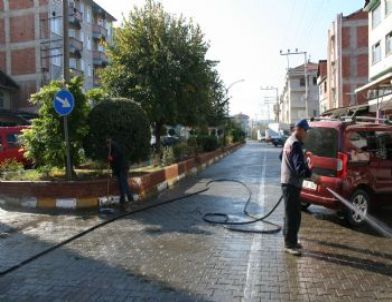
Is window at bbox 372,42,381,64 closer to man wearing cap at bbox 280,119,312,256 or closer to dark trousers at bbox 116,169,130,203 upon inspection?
dark trousers at bbox 116,169,130,203

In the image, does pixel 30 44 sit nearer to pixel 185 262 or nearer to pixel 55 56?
pixel 55 56

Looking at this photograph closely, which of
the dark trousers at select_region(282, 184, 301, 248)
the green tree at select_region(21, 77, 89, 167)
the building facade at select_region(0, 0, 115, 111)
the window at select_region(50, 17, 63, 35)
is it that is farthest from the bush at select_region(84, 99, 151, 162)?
the window at select_region(50, 17, 63, 35)

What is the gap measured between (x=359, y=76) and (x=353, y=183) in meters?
49.2

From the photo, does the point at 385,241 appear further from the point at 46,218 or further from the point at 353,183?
the point at 46,218

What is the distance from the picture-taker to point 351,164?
346 inches

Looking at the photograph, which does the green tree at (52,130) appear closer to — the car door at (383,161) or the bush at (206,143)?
the car door at (383,161)

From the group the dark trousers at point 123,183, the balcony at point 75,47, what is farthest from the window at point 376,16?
the dark trousers at point 123,183

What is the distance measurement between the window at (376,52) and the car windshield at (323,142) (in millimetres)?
31107

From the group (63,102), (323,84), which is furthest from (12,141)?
(323,84)

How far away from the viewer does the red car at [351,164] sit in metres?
8.80

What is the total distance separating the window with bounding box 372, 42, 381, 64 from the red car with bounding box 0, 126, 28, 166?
91.0 feet

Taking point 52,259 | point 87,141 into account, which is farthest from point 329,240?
point 87,141

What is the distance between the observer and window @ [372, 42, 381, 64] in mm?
37969

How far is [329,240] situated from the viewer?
7.86m
